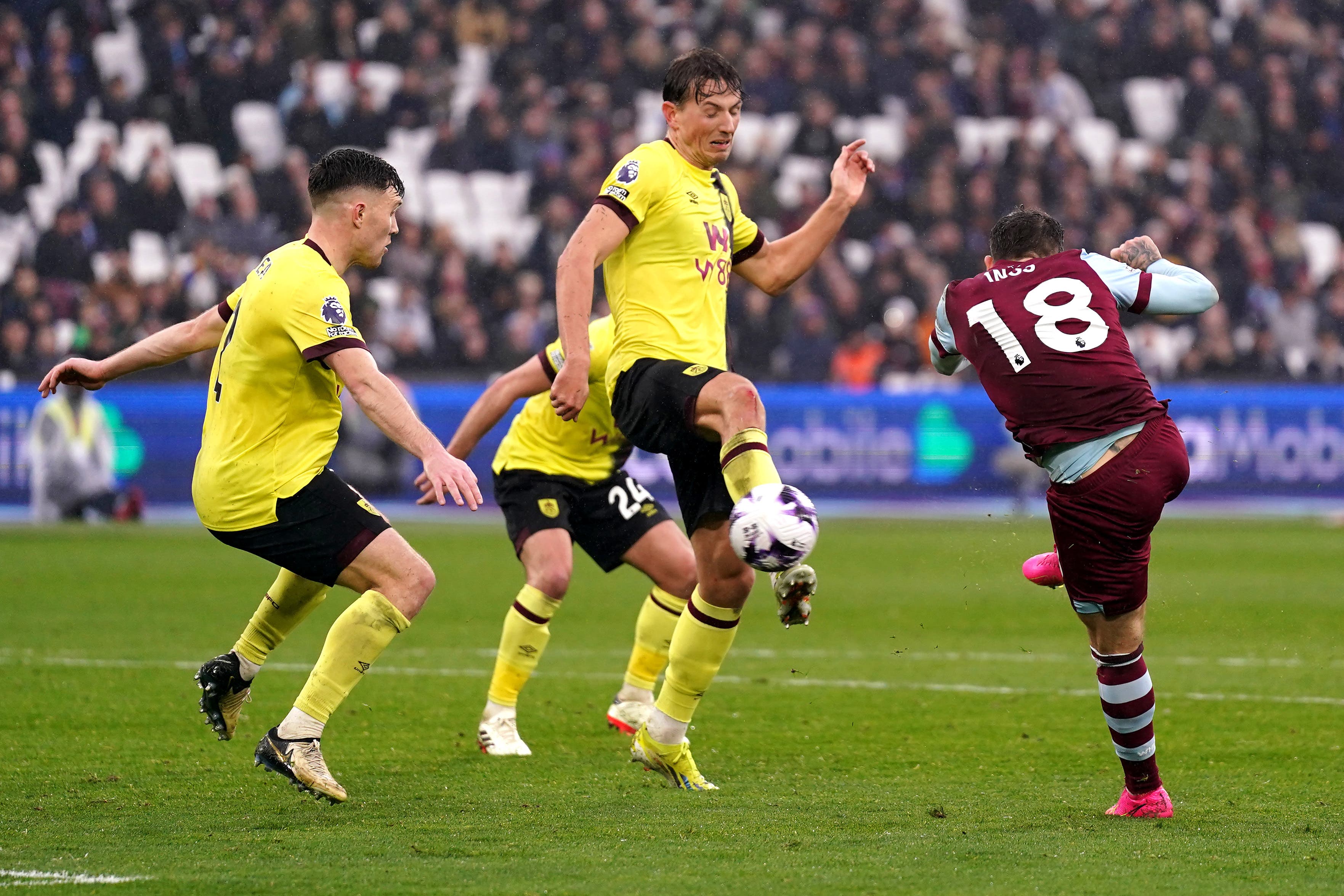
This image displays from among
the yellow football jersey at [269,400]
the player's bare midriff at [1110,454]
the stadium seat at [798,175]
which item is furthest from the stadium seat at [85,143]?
the player's bare midriff at [1110,454]

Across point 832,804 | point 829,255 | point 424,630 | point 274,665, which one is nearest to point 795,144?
point 829,255

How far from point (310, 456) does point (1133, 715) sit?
9.07ft

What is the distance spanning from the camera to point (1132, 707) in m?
5.43

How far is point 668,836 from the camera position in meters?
5.07

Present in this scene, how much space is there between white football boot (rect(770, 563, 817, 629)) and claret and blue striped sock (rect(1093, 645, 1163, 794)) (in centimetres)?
92

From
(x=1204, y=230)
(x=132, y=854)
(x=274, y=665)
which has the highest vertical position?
(x=132, y=854)

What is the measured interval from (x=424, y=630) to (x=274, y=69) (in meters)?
14.2

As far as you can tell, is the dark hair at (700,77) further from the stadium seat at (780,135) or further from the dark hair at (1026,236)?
the stadium seat at (780,135)

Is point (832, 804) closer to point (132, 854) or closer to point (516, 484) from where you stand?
point (132, 854)

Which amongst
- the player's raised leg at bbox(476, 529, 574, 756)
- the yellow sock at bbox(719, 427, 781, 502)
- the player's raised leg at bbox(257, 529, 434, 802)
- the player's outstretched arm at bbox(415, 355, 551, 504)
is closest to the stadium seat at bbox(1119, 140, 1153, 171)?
the player's outstretched arm at bbox(415, 355, 551, 504)

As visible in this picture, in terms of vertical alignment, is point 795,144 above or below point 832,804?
below

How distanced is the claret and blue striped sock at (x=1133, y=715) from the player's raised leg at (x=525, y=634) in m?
2.47

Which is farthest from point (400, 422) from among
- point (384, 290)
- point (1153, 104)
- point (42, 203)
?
point (1153, 104)

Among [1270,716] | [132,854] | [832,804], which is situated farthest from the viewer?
[1270,716]
